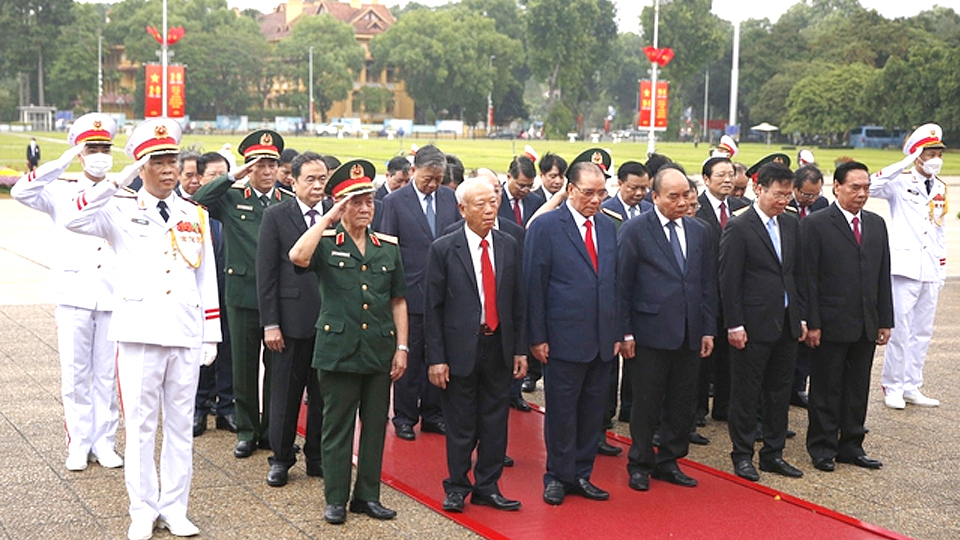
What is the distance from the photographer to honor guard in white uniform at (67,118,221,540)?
17.5ft

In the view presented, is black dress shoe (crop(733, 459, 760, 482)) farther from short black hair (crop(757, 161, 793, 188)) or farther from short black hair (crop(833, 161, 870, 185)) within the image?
short black hair (crop(833, 161, 870, 185))

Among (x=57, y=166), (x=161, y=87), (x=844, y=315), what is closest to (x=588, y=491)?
(x=844, y=315)

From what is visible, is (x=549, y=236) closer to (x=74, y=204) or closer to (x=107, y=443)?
(x=74, y=204)

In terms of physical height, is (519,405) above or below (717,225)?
below

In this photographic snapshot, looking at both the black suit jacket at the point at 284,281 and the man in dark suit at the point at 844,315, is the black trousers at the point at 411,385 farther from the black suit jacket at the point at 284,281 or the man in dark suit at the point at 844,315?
the man in dark suit at the point at 844,315

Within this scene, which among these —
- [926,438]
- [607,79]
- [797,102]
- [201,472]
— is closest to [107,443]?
[201,472]

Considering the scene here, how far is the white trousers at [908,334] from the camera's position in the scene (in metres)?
8.67

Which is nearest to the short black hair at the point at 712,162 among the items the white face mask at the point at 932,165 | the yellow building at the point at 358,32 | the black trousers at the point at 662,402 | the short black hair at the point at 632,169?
the short black hair at the point at 632,169

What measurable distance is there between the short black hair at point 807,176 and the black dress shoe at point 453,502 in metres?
3.69

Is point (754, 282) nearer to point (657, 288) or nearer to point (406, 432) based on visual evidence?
point (657, 288)

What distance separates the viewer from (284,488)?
6.38 meters

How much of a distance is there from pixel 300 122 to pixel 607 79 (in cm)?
4080

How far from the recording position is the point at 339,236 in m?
5.74

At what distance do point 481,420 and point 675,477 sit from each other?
1335 millimetres
